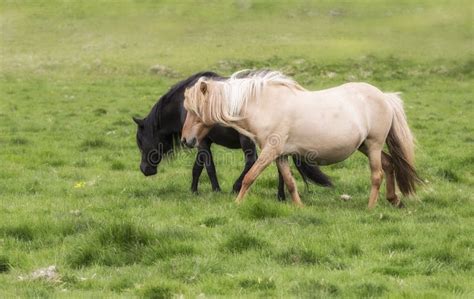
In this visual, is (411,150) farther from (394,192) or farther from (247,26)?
(247,26)

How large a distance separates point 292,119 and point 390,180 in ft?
6.74

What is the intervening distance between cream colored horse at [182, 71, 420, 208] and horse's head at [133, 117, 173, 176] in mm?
1798

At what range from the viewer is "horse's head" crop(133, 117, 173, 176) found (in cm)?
1314

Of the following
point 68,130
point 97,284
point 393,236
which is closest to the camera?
point 97,284

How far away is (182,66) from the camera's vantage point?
36312mm

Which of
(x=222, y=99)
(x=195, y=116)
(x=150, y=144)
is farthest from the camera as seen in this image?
(x=150, y=144)

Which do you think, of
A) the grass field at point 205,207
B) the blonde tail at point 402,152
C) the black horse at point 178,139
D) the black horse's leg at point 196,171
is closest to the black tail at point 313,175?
the black horse at point 178,139

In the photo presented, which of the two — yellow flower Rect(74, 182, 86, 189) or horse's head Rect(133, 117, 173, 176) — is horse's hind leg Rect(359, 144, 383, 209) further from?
yellow flower Rect(74, 182, 86, 189)

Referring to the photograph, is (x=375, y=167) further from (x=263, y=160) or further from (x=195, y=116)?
(x=195, y=116)

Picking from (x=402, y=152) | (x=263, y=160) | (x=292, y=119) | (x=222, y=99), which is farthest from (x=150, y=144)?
(x=402, y=152)

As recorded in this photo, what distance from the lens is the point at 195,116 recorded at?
1140 centimetres

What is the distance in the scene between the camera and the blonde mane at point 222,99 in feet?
36.5

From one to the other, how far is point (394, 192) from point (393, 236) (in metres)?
2.45

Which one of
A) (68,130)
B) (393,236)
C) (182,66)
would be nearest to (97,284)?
(393,236)
